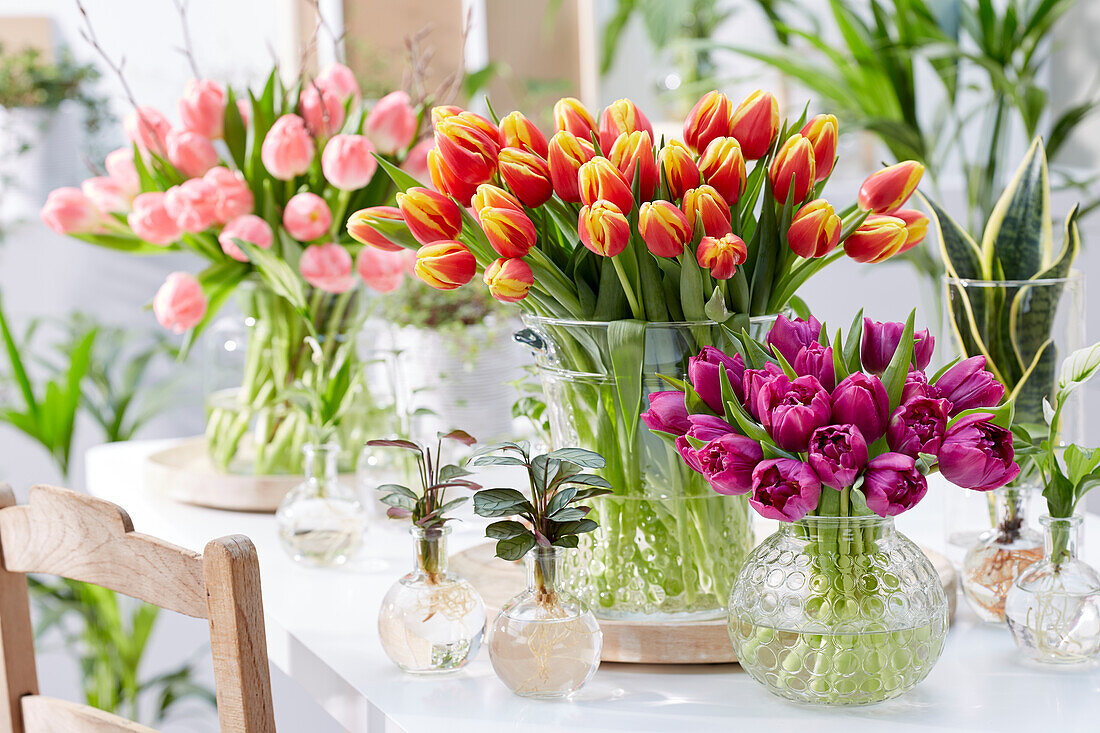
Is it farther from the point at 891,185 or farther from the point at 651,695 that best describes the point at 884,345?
the point at 651,695

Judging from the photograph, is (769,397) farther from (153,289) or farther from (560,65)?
(560,65)

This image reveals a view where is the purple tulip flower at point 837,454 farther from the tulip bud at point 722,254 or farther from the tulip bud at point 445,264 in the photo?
the tulip bud at point 445,264

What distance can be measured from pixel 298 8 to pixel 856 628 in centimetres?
248

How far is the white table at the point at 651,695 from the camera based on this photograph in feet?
2.24

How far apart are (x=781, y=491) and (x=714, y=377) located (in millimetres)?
83

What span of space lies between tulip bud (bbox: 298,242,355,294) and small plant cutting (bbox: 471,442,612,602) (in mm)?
510

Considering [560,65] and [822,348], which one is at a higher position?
[560,65]

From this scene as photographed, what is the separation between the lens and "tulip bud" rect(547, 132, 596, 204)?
0.71m

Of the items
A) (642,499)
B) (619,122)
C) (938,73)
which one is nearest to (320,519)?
(642,499)

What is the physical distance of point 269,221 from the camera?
1.19m

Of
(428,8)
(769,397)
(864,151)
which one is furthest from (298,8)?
(769,397)

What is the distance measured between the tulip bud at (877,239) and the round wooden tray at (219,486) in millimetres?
716

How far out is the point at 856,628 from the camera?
0.66 metres

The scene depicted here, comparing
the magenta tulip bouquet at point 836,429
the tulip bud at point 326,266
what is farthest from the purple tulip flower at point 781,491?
the tulip bud at point 326,266
